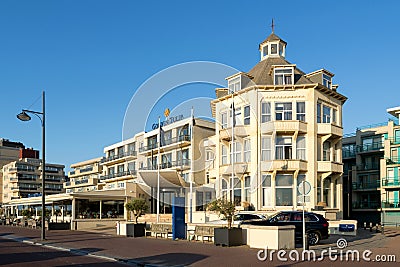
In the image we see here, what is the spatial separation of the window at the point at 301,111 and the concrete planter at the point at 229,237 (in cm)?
1767

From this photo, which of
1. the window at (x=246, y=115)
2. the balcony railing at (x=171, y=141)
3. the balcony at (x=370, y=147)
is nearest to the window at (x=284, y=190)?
the window at (x=246, y=115)

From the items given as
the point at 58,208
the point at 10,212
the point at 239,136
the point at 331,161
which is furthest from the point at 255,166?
the point at 10,212

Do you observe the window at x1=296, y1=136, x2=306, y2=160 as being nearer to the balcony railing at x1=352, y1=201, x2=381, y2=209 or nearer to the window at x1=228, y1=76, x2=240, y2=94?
the window at x1=228, y1=76, x2=240, y2=94

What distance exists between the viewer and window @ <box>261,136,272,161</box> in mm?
36084

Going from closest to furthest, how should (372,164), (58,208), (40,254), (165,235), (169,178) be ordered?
(40,254) < (165,235) < (169,178) < (372,164) < (58,208)

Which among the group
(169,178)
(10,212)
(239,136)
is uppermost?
(239,136)

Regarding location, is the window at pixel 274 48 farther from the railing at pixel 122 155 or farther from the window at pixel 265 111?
the railing at pixel 122 155

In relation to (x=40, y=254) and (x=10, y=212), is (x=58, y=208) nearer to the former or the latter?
(x=10, y=212)

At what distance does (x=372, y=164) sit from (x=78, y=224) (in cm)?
3433

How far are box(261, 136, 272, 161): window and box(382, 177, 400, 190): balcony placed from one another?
68.1 feet

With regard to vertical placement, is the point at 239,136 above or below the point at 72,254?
above

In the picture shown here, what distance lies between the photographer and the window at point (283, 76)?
36.8 meters

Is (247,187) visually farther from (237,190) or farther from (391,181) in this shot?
(391,181)

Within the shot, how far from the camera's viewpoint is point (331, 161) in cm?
3669
